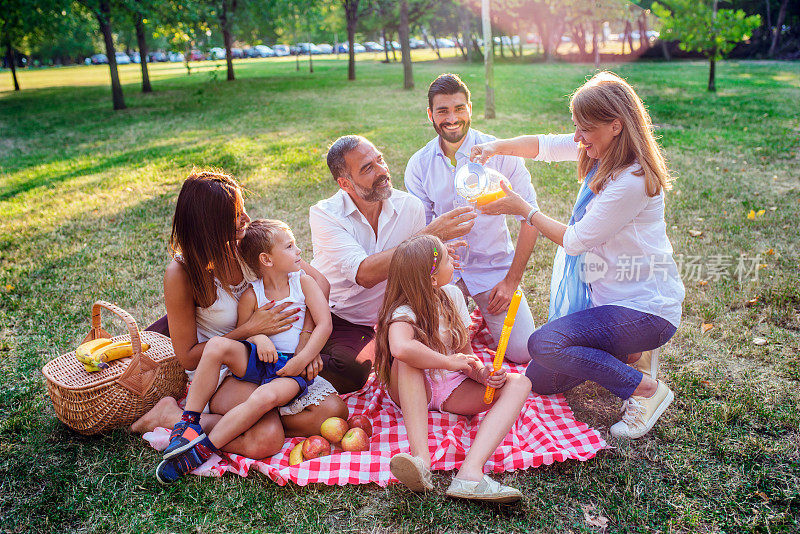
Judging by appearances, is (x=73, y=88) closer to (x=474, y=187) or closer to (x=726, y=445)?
(x=474, y=187)

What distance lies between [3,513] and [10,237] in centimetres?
499

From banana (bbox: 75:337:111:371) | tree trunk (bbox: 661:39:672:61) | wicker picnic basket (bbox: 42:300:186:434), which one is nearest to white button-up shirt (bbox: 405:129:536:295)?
wicker picnic basket (bbox: 42:300:186:434)

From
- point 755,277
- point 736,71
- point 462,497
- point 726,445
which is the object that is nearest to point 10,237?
point 462,497

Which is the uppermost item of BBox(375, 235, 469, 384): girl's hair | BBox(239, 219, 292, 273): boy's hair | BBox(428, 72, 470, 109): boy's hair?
BBox(428, 72, 470, 109): boy's hair

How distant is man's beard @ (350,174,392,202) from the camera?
372 centimetres

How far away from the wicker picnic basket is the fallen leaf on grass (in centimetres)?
257

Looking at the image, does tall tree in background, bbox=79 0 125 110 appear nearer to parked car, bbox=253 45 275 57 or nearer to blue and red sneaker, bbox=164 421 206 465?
blue and red sneaker, bbox=164 421 206 465

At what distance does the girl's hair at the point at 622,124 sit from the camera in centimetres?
303

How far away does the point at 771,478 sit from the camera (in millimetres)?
2859

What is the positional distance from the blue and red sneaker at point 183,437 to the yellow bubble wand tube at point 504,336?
63.2 inches

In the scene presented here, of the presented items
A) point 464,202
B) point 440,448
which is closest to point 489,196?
point 464,202

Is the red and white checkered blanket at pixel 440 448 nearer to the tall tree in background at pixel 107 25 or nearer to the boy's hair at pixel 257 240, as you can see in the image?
the boy's hair at pixel 257 240

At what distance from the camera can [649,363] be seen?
11.8 feet

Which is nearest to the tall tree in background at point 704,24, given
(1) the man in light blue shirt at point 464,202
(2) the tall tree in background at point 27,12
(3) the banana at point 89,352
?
(1) the man in light blue shirt at point 464,202
